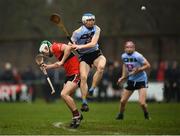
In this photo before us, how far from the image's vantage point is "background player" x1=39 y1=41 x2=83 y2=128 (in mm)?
17578

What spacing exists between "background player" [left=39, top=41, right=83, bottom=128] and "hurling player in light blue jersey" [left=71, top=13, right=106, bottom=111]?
30 centimetres

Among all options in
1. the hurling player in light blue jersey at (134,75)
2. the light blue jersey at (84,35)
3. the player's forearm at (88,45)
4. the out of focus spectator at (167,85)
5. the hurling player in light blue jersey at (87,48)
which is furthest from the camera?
the out of focus spectator at (167,85)

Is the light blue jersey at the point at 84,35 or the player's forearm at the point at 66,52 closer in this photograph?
the player's forearm at the point at 66,52

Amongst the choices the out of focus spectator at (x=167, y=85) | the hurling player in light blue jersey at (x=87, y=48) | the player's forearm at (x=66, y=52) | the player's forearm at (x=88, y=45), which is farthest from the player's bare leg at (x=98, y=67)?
the out of focus spectator at (x=167, y=85)

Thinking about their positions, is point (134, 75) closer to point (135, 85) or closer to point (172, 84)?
point (135, 85)

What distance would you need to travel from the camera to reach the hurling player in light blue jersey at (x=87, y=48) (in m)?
18.3

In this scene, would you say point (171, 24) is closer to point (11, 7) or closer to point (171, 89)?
point (171, 89)

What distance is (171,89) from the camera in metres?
36.3

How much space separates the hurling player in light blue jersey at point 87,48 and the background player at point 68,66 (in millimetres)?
305

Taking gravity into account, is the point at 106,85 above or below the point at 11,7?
below

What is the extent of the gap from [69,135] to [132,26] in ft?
91.1

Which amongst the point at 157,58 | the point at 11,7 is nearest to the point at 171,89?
the point at 157,58

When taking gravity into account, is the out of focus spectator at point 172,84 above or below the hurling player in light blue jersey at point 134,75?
below

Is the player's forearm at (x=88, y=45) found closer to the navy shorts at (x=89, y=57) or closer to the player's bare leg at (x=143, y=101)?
the navy shorts at (x=89, y=57)
